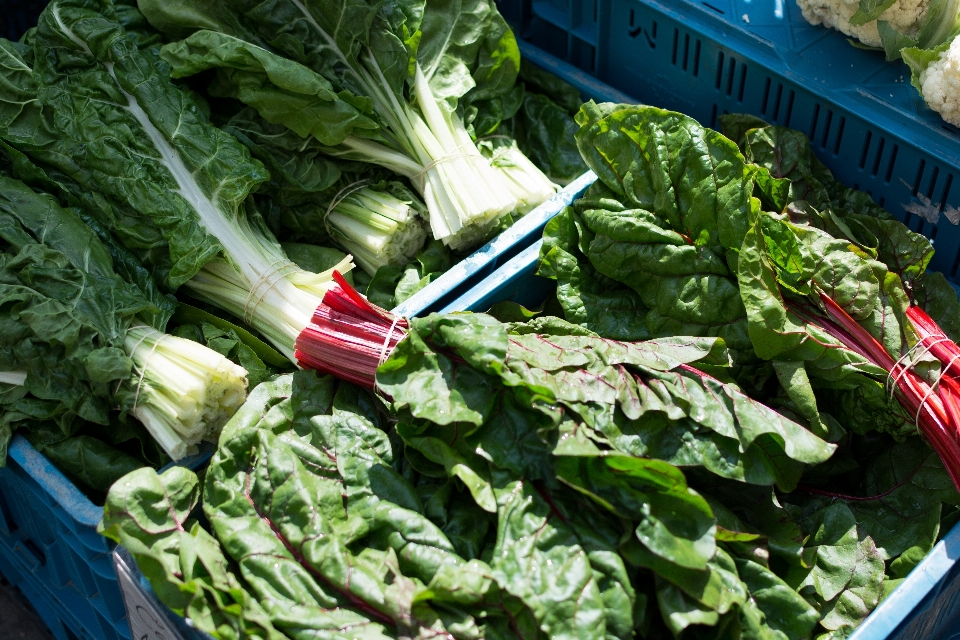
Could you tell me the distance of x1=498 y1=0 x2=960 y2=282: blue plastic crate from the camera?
2945mm

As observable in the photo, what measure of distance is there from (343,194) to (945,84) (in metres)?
2.08

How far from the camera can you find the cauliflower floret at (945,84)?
2756mm

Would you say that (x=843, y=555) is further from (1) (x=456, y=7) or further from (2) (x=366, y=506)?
(1) (x=456, y=7)

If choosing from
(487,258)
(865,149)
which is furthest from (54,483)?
(865,149)

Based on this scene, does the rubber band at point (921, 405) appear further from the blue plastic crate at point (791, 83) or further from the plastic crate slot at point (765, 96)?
the plastic crate slot at point (765, 96)

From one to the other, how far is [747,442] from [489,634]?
2.65 ft

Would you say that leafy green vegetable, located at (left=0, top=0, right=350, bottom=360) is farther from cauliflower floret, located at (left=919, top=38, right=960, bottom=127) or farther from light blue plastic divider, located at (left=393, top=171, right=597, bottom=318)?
cauliflower floret, located at (left=919, top=38, right=960, bottom=127)

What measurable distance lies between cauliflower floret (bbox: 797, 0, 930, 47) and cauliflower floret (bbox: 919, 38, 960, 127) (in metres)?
0.23

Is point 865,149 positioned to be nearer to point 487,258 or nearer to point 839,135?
point 839,135

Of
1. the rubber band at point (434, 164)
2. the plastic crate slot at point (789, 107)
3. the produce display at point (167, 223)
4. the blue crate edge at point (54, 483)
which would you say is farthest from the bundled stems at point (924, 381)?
the blue crate edge at point (54, 483)

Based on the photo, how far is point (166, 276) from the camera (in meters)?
2.83

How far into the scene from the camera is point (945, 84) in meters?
2.80

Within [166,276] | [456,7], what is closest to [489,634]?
[166,276]

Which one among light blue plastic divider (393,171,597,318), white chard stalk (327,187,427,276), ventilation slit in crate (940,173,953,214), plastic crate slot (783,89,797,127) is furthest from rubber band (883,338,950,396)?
white chard stalk (327,187,427,276)
